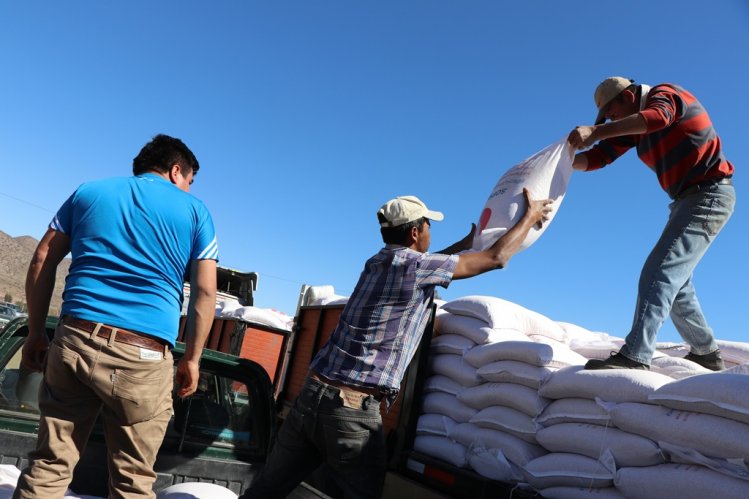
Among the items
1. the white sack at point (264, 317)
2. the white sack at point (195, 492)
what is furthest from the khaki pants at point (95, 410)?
the white sack at point (264, 317)

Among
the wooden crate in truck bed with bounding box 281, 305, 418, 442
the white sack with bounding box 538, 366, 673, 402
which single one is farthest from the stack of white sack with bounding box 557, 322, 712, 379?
the wooden crate in truck bed with bounding box 281, 305, 418, 442

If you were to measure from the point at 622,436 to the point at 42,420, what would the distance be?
197 centimetres

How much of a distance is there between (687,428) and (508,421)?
0.84 meters

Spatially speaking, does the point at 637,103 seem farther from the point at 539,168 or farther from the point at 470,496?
the point at 470,496

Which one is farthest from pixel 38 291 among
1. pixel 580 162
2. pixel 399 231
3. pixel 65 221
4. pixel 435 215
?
pixel 580 162

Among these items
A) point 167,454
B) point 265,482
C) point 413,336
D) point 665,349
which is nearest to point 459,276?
point 413,336

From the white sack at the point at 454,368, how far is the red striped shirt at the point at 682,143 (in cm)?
126

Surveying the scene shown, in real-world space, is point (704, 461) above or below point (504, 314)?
below

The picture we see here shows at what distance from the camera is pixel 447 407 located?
309 cm

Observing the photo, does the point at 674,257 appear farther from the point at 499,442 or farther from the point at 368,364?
the point at 368,364

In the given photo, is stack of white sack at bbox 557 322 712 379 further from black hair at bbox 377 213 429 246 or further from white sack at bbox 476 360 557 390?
black hair at bbox 377 213 429 246

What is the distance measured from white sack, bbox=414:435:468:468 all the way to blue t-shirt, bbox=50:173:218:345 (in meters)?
1.41

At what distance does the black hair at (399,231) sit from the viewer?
2.42 metres

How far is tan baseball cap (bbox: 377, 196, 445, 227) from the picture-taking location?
241 centimetres
